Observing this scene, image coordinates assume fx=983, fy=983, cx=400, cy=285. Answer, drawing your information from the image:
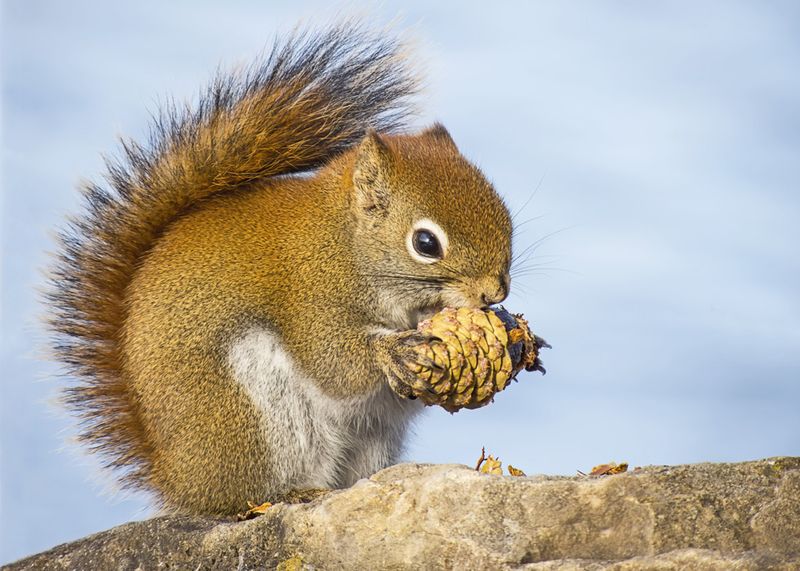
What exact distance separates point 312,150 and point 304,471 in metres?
1.27

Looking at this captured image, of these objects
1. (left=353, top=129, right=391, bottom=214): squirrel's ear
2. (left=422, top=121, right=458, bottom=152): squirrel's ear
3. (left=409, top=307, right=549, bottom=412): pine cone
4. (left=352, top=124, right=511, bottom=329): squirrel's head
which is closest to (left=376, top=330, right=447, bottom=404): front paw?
(left=409, top=307, right=549, bottom=412): pine cone

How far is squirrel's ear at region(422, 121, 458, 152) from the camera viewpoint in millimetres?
3848

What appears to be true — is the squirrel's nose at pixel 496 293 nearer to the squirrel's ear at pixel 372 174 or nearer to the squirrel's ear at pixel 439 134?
the squirrel's ear at pixel 372 174

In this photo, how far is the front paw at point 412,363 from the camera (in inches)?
127

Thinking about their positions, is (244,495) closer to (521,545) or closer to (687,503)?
(521,545)

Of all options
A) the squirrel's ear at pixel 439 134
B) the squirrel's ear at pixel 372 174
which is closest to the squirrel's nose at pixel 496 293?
the squirrel's ear at pixel 372 174

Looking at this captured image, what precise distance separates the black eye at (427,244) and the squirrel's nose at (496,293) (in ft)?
0.70

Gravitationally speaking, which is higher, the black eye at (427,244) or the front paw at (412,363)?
the black eye at (427,244)

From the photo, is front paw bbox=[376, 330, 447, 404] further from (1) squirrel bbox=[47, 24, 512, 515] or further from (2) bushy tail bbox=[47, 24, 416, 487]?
(2) bushy tail bbox=[47, 24, 416, 487]

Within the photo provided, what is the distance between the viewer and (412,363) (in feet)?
10.7

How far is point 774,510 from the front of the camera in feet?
7.61

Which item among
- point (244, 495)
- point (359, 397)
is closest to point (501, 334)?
point (359, 397)

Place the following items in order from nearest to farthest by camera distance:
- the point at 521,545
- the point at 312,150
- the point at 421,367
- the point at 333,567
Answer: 1. the point at 521,545
2. the point at 333,567
3. the point at 421,367
4. the point at 312,150

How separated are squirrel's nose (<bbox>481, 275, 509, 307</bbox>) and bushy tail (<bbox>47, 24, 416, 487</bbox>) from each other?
0.93 metres
